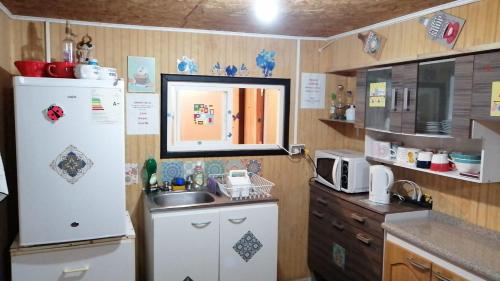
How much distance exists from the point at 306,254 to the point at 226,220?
125cm

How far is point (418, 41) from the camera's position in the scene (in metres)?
2.50

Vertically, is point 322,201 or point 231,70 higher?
point 231,70

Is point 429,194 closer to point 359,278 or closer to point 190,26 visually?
point 359,278

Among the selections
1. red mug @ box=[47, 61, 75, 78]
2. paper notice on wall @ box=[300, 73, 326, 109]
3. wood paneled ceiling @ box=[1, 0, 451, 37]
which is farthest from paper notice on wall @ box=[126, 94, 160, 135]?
paper notice on wall @ box=[300, 73, 326, 109]

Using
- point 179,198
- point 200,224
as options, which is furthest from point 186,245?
→ point 179,198

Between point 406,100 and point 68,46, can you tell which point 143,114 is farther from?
point 406,100

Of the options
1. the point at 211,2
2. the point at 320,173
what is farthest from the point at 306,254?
the point at 211,2

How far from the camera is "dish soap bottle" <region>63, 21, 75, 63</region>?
2510 millimetres

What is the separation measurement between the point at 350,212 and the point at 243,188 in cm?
84

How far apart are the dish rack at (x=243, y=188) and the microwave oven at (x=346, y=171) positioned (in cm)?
55

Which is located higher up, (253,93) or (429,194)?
(253,93)

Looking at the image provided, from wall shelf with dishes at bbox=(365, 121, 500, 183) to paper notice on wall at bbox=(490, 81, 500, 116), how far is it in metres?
0.15

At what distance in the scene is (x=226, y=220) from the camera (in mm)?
2740

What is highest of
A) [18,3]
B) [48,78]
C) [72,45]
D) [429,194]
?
[18,3]
